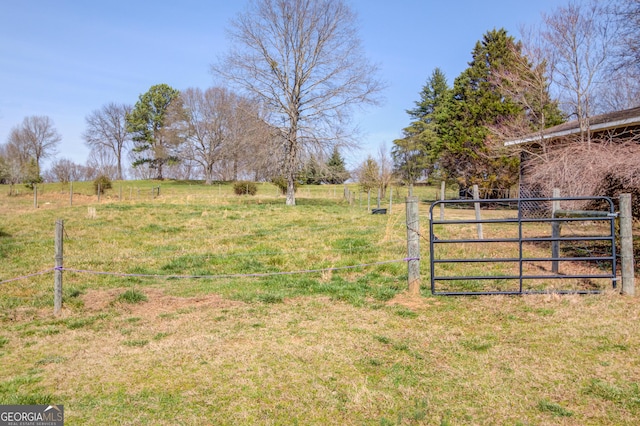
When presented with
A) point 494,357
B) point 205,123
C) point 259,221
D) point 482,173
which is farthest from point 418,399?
point 205,123

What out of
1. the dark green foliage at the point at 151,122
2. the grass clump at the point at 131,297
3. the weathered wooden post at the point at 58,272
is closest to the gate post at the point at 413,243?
the grass clump at the point at 131,297

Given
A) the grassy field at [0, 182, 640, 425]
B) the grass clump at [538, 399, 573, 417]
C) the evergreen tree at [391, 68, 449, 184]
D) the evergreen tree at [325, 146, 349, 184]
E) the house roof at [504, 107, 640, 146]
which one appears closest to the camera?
the grass clump at [538, 399, 573, 417]

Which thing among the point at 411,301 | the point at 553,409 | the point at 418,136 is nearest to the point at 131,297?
the point at 411,301

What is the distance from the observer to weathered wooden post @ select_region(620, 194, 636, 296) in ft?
Answer: 20.1

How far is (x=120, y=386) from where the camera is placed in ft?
12.2

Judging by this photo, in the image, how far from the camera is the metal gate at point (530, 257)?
6141mm

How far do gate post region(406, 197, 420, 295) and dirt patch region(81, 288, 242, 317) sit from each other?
8.51 feet

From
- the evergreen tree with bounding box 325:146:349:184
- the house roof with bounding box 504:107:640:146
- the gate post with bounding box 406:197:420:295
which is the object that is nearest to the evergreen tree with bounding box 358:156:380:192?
the evergreen tree with bounding box 325:146:349:184

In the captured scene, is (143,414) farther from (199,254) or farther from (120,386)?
(199,254)

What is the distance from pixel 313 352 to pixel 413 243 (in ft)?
8.70

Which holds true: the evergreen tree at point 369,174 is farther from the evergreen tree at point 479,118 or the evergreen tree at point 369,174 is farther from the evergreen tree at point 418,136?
the evergreen tree at point 418,136

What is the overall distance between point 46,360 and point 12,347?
777 mm

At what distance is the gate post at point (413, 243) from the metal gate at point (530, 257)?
0.76ft

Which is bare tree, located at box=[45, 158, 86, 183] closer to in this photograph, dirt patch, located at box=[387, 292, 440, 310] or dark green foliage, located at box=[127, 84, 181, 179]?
dark green foliage, located at box=[127, 84, 181, 179]
